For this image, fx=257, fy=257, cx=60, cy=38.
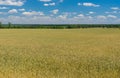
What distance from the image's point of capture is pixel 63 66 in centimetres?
1761

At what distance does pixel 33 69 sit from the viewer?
16.4 m

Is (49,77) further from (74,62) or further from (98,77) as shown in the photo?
(74,62)

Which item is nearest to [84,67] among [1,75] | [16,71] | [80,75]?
[80,75]

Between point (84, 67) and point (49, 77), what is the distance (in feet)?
11.6

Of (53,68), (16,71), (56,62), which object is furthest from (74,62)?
(16,71)

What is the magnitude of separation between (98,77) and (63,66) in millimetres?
3698

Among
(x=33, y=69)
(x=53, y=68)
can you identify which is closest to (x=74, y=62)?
(x=53, y=68)

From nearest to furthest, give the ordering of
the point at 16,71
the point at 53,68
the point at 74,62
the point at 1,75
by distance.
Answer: the point at 1,75 → the point at 16,71 → the point at 53,68 → the point at 74,62

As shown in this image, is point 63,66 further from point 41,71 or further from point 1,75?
point 1,75

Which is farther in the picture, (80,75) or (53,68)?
(53,68)

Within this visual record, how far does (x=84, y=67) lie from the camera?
17.2 m

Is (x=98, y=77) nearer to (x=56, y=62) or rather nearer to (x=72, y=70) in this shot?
(x=72, y=70)

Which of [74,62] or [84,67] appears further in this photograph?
[74,62]

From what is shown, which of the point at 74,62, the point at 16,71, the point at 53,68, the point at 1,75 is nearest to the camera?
the point at 1,75
